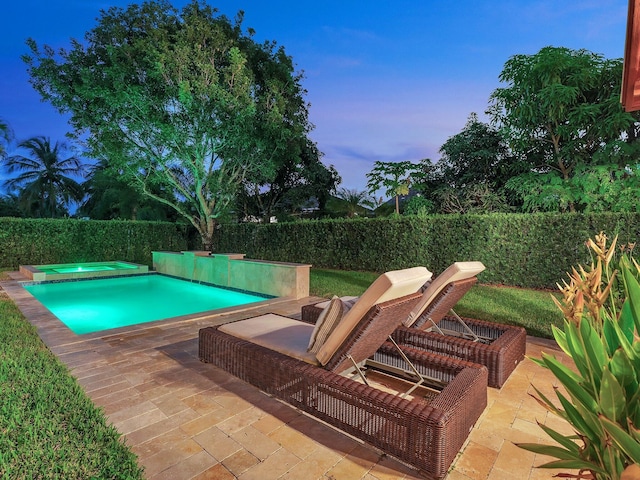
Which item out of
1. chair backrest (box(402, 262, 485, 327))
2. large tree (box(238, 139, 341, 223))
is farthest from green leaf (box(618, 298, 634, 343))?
large tree (box(238, 139, 341, 223))

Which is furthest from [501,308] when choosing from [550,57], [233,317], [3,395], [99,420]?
[550,57]

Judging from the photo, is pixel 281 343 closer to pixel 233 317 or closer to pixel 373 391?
pixel 373 391

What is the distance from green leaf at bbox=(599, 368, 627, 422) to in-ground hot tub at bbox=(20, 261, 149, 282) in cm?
1395

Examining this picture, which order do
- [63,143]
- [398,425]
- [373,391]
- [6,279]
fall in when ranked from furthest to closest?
1. [63,143]
2. [6,279]
3. [373,391]
4. [398,425]

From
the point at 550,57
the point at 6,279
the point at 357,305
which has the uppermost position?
the point at 550,57

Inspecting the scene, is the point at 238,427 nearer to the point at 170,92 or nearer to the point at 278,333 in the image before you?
the point at 278,333

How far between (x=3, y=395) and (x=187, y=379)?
1.46 metres

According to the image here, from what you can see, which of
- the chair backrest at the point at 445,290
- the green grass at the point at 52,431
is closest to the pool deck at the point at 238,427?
the green grass at the point at 52,431

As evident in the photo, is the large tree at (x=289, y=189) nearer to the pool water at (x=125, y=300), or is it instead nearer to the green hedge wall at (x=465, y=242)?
the green hedge wall at (x=465, y=242)

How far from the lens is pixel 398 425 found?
231cm

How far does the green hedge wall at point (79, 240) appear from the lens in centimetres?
1386

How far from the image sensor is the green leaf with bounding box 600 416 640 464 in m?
0.87

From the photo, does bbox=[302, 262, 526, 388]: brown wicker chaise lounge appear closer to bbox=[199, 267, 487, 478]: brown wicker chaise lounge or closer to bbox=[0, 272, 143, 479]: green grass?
bbox=[199, 267, 487, 478]: brown wicker chaise lounge

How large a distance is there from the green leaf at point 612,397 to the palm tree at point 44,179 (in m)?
36.1
